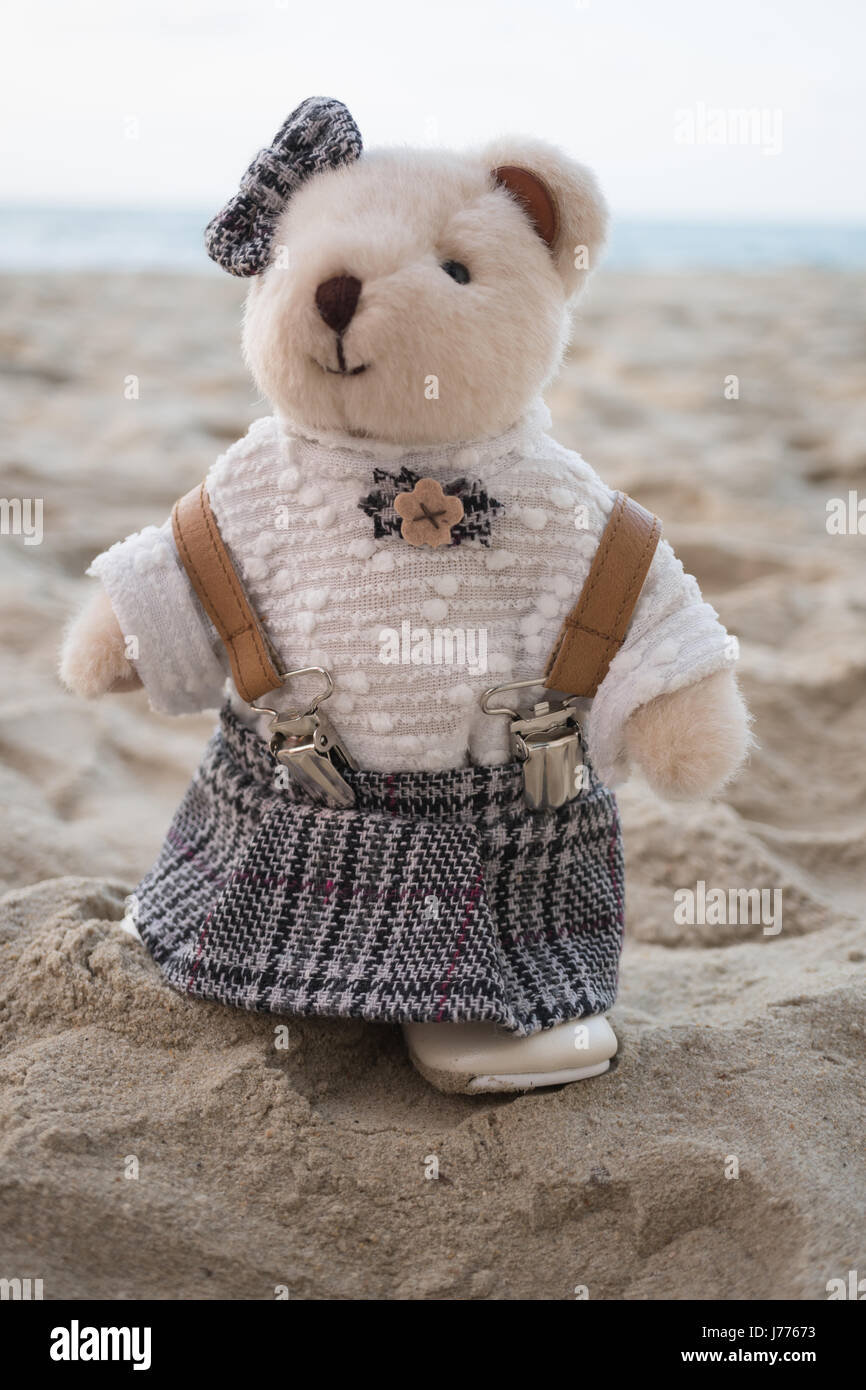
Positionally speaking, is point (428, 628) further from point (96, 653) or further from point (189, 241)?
point (189, 241)

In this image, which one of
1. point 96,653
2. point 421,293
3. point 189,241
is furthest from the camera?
point 189,241

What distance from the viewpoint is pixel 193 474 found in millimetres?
3840

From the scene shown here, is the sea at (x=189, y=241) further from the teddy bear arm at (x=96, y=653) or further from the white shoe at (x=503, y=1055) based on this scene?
the white shoe at (x=503, y=1055)

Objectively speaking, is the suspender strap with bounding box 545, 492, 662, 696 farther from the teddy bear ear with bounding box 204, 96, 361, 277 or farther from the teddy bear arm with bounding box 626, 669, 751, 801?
the teddy bear ear with bounding box 204, 96, 361, 277

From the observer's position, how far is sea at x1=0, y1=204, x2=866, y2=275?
11.8m

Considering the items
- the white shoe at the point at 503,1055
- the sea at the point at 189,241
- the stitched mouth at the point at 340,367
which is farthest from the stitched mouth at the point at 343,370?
the sea at the point at 189,241

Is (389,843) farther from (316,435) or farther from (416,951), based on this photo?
(316,435)

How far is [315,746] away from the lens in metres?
1.43

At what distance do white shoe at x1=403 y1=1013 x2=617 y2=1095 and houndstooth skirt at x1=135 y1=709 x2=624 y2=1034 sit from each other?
30 mm

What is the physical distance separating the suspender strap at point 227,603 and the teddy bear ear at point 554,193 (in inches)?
20.6

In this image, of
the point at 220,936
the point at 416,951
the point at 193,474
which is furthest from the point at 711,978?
the point at 193,474

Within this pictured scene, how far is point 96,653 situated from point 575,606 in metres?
0.60

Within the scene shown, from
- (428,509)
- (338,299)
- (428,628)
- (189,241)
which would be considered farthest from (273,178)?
(189,241)
